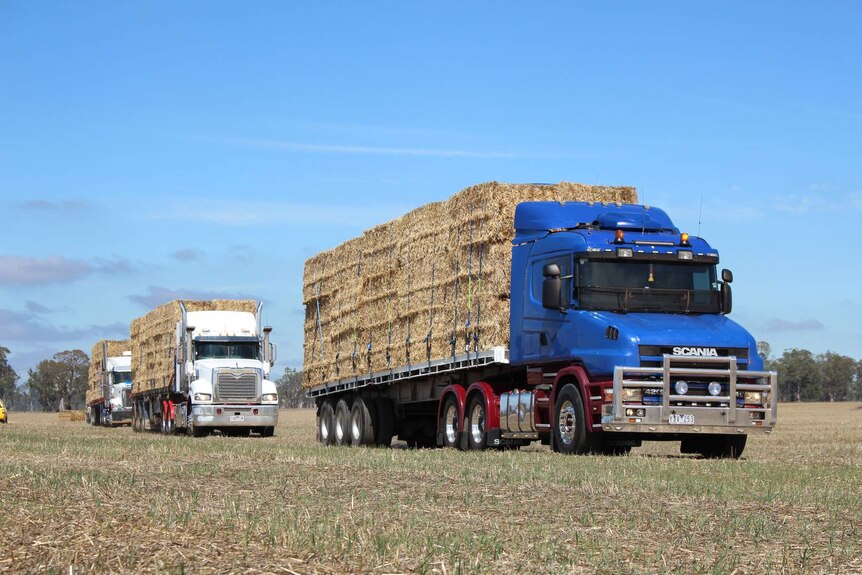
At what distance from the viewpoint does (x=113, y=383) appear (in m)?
61.8

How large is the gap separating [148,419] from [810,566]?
44.1m

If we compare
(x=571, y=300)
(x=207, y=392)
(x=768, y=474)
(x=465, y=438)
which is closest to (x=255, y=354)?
(x=207, y=392)

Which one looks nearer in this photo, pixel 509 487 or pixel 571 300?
pixel 509 487

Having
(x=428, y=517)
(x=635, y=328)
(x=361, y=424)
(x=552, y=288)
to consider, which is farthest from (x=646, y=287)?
(x=428, y=517)

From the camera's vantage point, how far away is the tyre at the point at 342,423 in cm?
3204

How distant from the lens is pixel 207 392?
40.6 metres

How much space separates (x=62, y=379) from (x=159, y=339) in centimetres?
13551

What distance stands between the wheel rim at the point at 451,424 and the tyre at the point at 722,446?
4.87 metres

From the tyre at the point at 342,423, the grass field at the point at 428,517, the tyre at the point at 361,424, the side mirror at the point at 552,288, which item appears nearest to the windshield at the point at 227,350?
the tyre at the point at 342,423

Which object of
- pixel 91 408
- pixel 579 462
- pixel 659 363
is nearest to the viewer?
pixel 579 462

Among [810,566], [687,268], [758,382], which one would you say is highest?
[687,268]

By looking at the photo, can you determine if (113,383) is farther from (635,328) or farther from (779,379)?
(779,379)

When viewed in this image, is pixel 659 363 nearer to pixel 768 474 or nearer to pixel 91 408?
pixel 768 474

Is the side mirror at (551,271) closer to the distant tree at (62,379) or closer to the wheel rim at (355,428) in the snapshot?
the wheel rim at (355,428)
